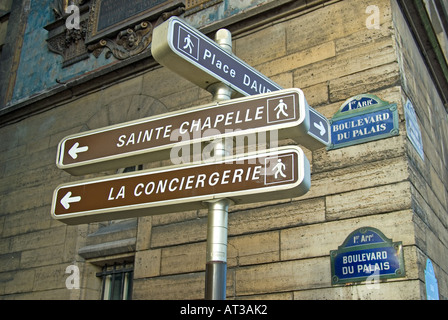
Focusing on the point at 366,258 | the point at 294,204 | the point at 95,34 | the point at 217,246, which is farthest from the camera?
the point at 95,34

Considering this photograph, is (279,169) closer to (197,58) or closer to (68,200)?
(197,58)

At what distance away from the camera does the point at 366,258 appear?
5.72 m

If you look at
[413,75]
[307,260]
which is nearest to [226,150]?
[307,260]

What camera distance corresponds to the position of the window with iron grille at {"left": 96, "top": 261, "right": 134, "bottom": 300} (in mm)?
7919

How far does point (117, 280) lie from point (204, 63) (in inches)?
198

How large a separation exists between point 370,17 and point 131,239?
4.29m

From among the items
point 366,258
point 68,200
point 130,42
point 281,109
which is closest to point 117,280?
point 130,42

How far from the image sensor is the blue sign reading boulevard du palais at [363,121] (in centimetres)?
619

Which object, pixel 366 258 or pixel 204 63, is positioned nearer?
pixel 204 63

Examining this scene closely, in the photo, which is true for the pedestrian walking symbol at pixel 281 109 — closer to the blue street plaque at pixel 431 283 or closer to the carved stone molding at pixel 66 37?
the blue street plaque at pixel 431 283

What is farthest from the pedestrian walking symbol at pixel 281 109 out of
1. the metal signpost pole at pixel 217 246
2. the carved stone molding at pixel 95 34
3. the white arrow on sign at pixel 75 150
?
the carved stone molding at pixel 95 34

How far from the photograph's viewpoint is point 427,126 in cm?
762

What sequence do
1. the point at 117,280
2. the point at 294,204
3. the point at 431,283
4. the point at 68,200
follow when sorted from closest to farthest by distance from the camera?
the point at 68,200 → the point at 431,283 → the point at 294,204 → the point at 117,280

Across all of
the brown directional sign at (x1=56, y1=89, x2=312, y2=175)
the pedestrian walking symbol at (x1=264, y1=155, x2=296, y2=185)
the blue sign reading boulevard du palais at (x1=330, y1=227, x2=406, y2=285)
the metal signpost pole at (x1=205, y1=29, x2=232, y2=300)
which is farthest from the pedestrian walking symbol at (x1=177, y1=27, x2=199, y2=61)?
the blue sign reading boulevard du palais at (x1=330, y1=227, x2=406, y2=285)
